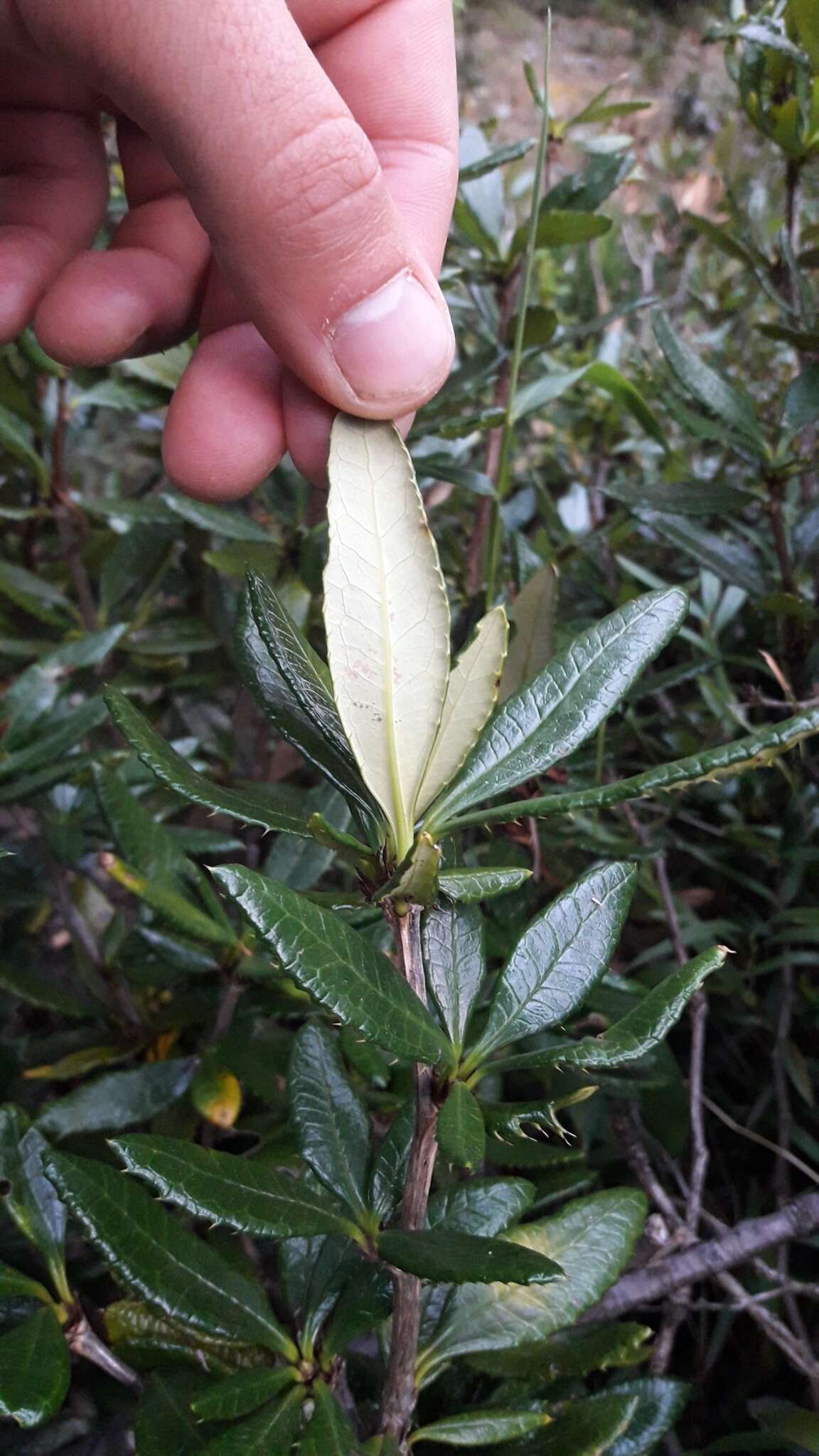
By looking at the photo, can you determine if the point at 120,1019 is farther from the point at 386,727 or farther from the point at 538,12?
the point at 538,12

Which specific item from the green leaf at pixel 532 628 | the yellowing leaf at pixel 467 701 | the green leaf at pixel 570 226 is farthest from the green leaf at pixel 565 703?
the green leaf at pixel 570 226

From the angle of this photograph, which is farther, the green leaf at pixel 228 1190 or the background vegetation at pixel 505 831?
the background vegetation at pixel 505 831

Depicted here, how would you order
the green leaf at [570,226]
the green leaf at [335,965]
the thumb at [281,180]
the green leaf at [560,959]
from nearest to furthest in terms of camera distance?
the green leaf at [335,965] < the green leaf at [560,959] < the thumb at [281,180] < the green leaf at [570,226]

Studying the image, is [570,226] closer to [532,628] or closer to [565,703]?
[532,628]

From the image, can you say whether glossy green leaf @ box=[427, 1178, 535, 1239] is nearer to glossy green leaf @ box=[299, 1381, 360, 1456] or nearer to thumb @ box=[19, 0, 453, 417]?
glossy green leaf @ box=[299, 1381, 360, 1456]

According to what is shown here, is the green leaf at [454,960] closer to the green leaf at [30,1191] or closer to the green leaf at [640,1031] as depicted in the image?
the green leaf at [640,1031]

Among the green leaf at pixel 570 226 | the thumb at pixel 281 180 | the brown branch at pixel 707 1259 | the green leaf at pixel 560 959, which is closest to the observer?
the green leaf at pixel 560 959
